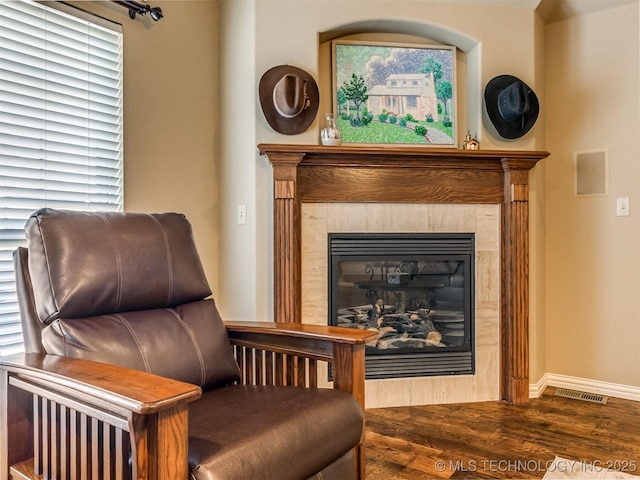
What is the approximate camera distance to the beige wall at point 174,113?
228 cm

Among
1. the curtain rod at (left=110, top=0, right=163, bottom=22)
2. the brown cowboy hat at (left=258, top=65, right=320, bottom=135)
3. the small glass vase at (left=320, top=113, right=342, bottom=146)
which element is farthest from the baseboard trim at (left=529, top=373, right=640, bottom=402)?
the curtain rod at (left=110, top=0, right=163, bottom=22)

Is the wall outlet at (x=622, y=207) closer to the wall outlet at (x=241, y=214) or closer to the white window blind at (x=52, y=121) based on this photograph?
the wall outlet at (x=241, y=214)

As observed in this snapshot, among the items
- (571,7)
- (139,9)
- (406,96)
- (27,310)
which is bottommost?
(27,310)

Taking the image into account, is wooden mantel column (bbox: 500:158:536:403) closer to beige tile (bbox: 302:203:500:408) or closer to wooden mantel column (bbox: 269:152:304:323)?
beige tile (bbox: 302:203:500:408)

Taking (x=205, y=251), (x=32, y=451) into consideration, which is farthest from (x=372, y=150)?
(x=32, y=451)

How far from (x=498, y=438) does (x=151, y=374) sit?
5.86 feet

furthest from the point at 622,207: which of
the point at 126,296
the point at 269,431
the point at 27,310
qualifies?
the point at 27,310

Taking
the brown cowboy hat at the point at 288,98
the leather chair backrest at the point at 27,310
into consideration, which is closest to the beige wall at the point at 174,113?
the brown cowboy hat at the point at 288,98

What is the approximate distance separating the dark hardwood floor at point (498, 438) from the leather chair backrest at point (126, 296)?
3.05 ft

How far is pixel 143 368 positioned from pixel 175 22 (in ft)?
6.38

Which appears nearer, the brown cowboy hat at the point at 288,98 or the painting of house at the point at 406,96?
the brown cowboy hat at the point at 288,98

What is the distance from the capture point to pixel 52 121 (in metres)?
1.92

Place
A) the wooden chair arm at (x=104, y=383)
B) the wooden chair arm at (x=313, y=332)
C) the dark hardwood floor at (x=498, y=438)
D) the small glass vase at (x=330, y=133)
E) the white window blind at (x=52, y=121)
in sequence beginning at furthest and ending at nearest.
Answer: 1. the small glass vase at (x=330, y=133)
2. the dark hardwood floor at (x=498, y=438)
3. the white window blind at (x=52, y=121)
4. the wooden chair arm at (x=313, y=332)
5. the wooden chair arm at (x=104, y=383)

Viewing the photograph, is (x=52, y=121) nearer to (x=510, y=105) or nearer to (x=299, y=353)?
(x=299, y=353)
